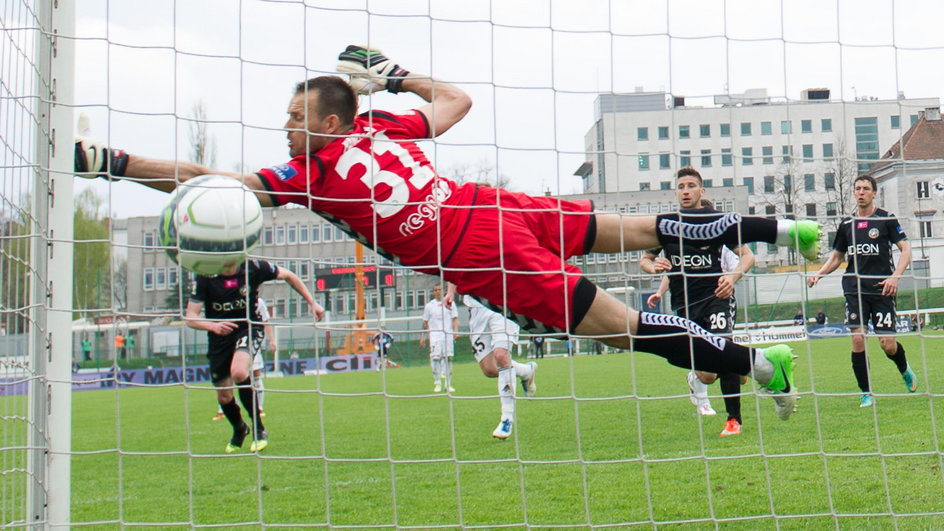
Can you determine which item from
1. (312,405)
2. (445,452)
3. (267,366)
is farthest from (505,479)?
(267,366)

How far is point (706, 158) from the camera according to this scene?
473 cm

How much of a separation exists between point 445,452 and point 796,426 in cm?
258

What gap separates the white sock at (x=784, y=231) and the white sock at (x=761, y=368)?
0.71 meters

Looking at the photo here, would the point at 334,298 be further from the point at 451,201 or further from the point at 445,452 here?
the point at 451,201

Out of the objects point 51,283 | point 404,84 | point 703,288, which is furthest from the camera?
point 703,288

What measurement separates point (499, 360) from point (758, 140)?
3521 mm

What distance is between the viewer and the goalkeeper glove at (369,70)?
13.4ft

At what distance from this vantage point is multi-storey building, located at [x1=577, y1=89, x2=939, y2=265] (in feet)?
14.8

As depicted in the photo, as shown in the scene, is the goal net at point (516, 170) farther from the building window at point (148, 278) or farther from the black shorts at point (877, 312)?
the building window at point (148, 278)

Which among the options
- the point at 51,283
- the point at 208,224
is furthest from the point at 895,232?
the point at 51,283

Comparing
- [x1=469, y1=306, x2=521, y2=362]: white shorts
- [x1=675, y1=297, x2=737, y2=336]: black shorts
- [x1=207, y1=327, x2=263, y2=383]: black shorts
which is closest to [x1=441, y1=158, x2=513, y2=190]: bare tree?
[x1=675, y1=297, x2=737, y2=336]: black shorts

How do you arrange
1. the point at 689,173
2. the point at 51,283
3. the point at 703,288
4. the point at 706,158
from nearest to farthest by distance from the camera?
the point at 51,283 → the point at 706,158 → the point at 689,173 → the point at 703,288

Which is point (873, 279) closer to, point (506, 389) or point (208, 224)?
Result: point (506, 389)

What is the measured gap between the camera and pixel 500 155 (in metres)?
4.23
